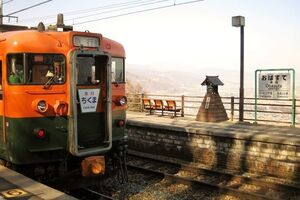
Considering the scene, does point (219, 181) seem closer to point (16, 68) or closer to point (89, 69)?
point (89, 69)

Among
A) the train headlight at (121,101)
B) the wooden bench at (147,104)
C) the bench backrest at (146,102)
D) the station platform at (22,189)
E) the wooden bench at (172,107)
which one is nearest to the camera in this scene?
the station platform at (22,189)

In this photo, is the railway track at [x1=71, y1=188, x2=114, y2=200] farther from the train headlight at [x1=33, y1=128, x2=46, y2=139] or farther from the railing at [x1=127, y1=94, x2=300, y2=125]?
the railing at [x1=127, y1=94, x2=300, y2=125]

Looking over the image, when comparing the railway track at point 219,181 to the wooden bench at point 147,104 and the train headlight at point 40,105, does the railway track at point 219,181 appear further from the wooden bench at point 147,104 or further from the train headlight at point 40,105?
the wooden bench at point 147,104

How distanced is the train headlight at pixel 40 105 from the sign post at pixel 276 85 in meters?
10.3

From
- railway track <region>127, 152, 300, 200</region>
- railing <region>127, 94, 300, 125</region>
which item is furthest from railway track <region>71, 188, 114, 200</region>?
railing <region>127, 94, 300, 125</region>

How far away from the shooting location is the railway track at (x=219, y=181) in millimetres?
8924

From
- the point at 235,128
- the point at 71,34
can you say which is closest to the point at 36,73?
the point at 71,34

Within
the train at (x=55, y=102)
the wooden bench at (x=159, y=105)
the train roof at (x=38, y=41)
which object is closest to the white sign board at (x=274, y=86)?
the wooden bench at (x=159, y=105)

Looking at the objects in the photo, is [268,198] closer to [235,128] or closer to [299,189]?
[299,189]

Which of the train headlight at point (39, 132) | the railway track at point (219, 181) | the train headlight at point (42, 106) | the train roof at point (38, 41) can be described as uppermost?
the train roof at point (38, 41)

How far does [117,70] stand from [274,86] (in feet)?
28.4

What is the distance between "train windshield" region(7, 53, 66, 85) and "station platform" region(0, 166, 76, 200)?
5.65 ft

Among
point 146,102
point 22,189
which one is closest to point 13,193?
point 22,189

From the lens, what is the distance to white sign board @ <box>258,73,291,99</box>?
14.8 metres
